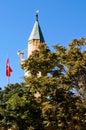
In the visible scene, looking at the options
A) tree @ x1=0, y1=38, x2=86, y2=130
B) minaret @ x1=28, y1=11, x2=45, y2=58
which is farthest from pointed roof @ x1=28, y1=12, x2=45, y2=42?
tree @ x1=0, y1=38, x2=86, y2=130

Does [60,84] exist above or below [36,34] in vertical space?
below

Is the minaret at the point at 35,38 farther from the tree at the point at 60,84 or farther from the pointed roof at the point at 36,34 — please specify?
the tree at the point at 60,84

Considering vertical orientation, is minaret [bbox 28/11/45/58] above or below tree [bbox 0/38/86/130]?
above

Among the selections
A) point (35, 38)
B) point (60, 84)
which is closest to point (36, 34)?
point (35, 38)

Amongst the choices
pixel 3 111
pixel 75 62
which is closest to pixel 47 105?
pixel 75 62

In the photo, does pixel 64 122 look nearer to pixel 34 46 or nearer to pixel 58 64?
pixel 58 64

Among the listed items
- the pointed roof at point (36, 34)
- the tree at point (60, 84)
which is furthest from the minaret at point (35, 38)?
the tree at point (60, 84)

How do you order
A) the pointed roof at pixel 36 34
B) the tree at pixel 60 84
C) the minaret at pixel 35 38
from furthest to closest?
the pointed roof at pixel 36 34 < the minaret at pixel 35 38 < the tree at pixel 60 84

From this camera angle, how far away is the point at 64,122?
24.1m

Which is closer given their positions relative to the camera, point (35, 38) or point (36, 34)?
point (35, 38)

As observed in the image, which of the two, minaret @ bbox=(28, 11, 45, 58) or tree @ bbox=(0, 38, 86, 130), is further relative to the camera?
minaret @ bbox=(28, 11, 45, 58)

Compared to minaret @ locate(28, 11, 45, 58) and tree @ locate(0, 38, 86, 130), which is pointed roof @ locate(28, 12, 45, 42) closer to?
minaret @ locate(28, 11, 45, 58)

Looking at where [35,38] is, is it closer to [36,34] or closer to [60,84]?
[36,34]

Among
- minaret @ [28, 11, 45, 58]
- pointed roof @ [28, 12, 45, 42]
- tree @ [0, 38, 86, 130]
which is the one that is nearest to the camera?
tree @ [0, 38, 86, 130]
